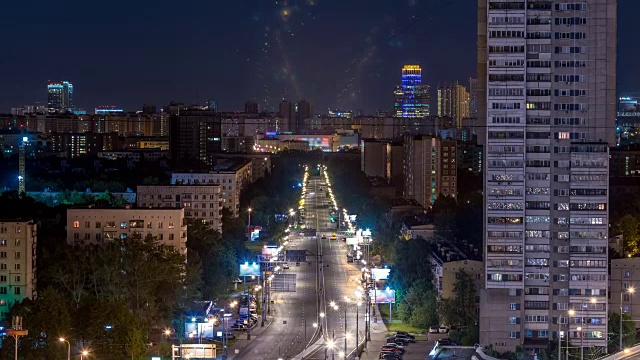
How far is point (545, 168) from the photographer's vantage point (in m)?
20.2

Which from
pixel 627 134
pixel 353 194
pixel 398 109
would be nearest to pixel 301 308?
pixel 353 194

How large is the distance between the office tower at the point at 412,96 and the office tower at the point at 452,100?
105cm

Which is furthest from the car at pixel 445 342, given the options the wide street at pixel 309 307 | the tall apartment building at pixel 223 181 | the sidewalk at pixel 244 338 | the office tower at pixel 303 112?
the office tower at pixel 303 112

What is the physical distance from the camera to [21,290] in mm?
22859

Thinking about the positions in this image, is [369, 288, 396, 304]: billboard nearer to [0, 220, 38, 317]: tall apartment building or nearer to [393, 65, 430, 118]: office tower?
[0, 220, 38, 317]: tall apartment building

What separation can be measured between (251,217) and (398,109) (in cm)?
2718

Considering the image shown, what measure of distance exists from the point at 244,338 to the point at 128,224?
5458 mm

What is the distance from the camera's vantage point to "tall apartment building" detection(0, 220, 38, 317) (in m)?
22.8

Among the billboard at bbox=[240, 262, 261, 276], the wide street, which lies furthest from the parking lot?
the billboard at bbox=[240, 262, 261, 276]

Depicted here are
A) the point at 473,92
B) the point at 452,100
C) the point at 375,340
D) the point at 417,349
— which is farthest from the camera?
the point at 452,100

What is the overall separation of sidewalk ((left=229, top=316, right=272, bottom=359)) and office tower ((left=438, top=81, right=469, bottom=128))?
44012mm

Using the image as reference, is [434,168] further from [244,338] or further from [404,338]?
[404,338]

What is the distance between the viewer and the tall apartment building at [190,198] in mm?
34719

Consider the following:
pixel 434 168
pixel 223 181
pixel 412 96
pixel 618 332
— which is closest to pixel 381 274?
pixel 618 332
